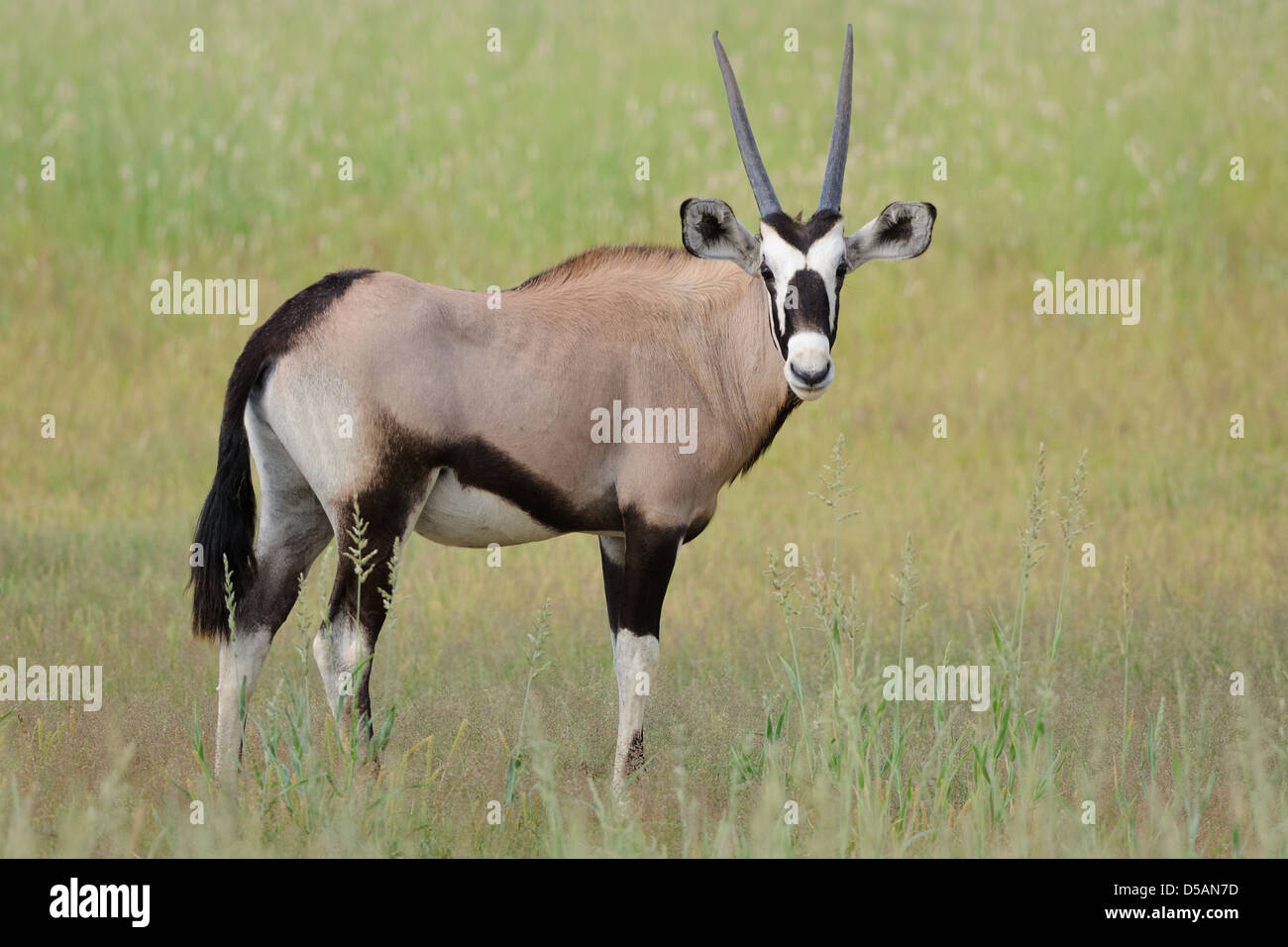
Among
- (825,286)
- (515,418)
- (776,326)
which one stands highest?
(825,286)

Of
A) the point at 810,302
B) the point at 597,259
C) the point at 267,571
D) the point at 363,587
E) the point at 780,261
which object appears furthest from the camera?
the point at 597,259

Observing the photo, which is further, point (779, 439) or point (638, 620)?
point (779, 439)

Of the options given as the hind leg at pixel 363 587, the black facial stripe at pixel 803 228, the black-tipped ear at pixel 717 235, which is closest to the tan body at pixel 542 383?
the hind leg at pixel 363 587

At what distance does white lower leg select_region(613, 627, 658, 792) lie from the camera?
7.28m

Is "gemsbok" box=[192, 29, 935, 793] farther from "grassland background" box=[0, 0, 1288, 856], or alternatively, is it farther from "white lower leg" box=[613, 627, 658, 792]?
"grassland background" box=[0, 0, 1288, 856]

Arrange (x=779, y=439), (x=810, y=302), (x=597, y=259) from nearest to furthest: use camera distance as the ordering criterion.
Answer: (x=810, y=302)
(x=597, y=259)
(x=779, y=439)

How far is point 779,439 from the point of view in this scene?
574 inches

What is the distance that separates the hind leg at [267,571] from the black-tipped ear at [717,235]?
201 centimetres

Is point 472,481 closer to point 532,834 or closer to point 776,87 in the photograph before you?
point 532,834

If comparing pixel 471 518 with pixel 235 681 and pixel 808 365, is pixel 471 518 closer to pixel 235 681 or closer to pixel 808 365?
pixel 235 681

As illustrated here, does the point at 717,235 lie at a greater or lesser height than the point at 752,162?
lesser

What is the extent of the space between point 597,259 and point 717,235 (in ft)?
2.23

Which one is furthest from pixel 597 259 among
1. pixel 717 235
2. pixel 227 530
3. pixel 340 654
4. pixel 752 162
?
pixel 340 654

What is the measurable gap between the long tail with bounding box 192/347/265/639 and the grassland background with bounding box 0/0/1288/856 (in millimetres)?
482
